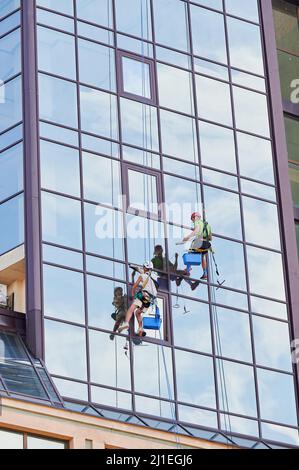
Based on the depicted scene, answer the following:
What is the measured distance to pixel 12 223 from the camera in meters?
55.8

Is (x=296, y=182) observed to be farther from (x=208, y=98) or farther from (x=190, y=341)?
(x=190, y=341)

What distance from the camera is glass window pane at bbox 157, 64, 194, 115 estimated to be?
60.1 m

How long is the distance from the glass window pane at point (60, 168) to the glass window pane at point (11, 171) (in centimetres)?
69

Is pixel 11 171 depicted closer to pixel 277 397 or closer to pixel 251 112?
pixel 251 112

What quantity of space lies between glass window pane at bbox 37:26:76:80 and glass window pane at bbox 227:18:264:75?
6.95 meters

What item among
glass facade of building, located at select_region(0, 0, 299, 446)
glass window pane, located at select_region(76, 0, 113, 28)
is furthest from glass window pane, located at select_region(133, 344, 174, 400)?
glass window pane, located at select_region(76, 0, 113, 28)

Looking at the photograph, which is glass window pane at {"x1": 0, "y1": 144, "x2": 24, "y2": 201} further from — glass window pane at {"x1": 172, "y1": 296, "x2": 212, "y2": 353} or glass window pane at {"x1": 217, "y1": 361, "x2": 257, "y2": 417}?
glass window pane at {"x1": 217, "y1": 361, "x2": 257, "y2": 417}

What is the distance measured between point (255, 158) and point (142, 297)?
8.55 metres

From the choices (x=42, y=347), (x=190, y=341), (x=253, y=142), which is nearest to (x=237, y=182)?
(x=253, y=142)

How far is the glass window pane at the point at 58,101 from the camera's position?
2244 inches

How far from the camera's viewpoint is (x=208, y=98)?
6125 centimetres

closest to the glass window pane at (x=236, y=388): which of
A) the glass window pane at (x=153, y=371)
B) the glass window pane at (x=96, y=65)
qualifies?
the glass window pane at (x=153, y=371)

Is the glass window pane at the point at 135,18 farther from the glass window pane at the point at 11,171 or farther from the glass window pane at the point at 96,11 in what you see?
the glass window pane at the point at 11,171

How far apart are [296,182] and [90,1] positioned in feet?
36.7
